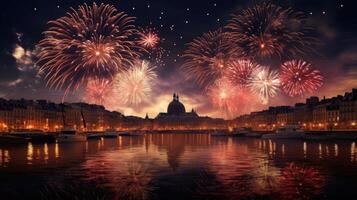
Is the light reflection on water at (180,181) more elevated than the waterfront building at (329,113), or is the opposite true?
the waterfront building at (329,113)

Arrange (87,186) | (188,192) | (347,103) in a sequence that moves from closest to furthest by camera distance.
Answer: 1. (188,192)
2. (87,186)
3. (347,103)

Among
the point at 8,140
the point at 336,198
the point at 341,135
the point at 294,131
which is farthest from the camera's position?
A: the point at 294,131

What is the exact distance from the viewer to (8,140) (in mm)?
81188

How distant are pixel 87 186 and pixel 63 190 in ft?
5.33

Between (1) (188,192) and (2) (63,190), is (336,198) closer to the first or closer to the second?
(1) (188,192)

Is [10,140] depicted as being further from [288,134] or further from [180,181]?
[288,134]

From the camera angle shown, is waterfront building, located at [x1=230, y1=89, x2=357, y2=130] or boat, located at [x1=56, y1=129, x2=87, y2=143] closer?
boat, located at [x1=56, y1=129, x2=87, y2=143]

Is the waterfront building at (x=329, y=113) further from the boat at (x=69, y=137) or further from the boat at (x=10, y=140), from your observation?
the boat at (x=10, y=140)

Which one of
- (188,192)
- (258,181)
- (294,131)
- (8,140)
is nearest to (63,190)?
(188,192)

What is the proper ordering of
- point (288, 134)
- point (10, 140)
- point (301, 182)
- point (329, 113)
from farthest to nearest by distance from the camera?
point (329, 113) → point (288, 134) → point (10, 140) → point (301, 182)

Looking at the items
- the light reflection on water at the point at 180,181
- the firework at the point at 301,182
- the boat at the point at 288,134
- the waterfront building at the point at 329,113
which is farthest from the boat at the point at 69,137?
the firework at the point at 301,182

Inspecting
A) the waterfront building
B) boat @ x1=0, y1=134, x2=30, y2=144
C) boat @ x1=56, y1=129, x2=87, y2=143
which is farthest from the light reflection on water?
the waterfront building

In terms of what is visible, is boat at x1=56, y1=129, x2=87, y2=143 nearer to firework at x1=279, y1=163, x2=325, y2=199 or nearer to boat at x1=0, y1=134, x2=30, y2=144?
boat at x1=0, y1=134, x2=30, y2=144

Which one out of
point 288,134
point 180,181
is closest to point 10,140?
point 180,181
